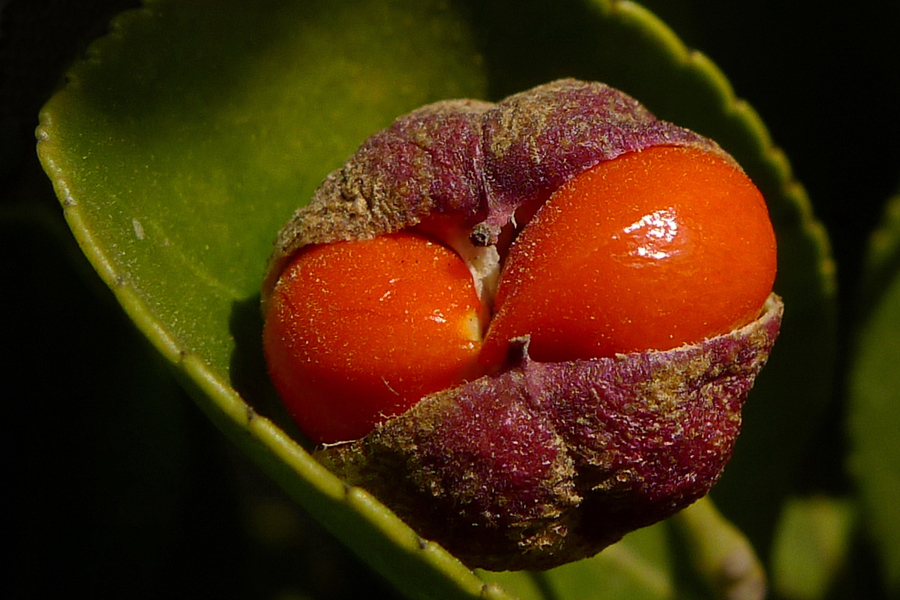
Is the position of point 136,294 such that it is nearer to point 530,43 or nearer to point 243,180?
point 243,180

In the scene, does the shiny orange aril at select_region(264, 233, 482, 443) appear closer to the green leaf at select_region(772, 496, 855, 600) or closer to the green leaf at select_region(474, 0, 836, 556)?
the green leaf at select_region(474, 0, 836, 556)

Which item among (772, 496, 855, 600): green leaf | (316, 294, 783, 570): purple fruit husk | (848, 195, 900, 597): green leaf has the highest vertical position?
(316, 294, 783, 570): purple fruit husk

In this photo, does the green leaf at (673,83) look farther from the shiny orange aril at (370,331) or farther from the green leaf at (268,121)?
the shiny orange aril at (370,331)

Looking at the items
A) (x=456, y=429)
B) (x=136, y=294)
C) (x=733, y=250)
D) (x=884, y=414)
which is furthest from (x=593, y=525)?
(x=884, y=414)

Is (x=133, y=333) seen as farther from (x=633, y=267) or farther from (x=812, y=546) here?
(x=812, y=546)

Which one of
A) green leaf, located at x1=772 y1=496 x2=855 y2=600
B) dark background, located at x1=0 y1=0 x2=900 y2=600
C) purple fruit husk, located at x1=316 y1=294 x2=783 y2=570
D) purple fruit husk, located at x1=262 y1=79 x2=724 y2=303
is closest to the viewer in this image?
purple fruit husk, located at x1=316 y1=294 x2=783 y2=570

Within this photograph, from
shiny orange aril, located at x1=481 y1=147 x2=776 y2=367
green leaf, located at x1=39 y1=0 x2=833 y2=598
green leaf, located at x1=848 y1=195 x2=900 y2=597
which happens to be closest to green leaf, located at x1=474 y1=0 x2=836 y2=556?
green leaf, located at x1=39 y1=0 x2=833 y2=598
